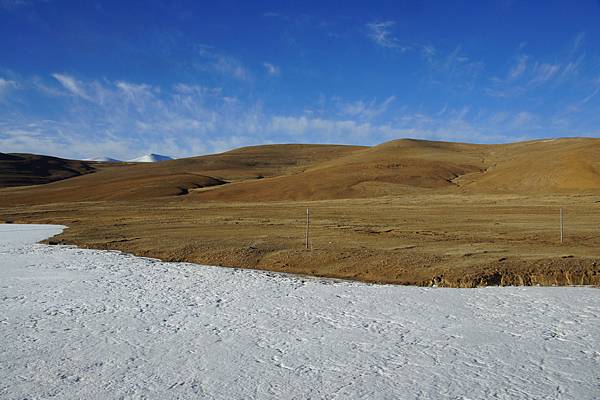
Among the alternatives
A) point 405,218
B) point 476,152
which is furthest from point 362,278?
point 476,152

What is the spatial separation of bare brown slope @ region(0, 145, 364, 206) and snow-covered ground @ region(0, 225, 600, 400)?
54163 mm

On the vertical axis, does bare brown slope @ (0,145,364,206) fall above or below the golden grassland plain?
above

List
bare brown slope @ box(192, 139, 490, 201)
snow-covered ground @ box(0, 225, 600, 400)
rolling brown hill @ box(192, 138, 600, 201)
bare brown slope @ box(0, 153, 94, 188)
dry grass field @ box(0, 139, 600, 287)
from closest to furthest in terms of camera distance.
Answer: snow-covered ground @ box(0, 225, 600, 400) < dry grass field @ box(0, 139, 600, 287) < rolling brown hill @ box(192, 138, 600, 201) < bare brown slope @ box(192, 139, 490, 201) < bare brown slope @ box(0, 153, 94, 188)

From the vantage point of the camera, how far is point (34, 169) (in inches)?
5374

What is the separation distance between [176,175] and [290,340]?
77930 mm

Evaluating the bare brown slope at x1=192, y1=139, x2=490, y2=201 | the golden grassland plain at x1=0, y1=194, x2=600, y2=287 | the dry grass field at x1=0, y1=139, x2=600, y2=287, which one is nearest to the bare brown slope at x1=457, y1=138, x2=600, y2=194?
the dry grass field at x1=0, y1=139, x2=600, y2=287

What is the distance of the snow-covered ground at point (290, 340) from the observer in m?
7.47

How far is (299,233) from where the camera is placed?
83.0ft

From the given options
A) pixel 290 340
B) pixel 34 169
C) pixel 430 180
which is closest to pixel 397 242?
pixel 290 340

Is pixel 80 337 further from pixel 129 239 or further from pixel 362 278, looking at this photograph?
pixel 129 239

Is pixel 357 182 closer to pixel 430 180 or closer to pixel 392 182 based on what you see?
pixel 392 182

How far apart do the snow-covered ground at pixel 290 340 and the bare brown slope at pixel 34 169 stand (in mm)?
112347

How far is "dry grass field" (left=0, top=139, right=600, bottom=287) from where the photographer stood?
54.9 ft

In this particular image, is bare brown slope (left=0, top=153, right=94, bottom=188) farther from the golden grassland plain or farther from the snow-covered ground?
the snow-covered ground
